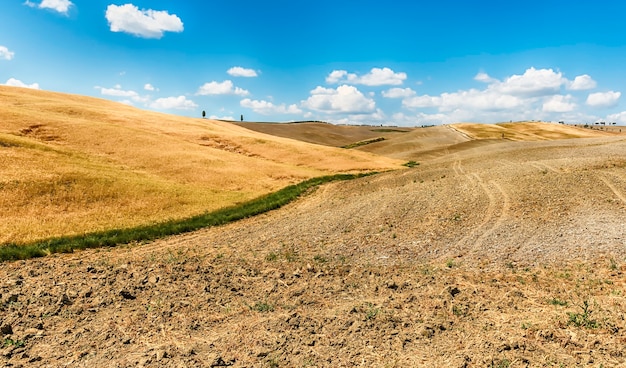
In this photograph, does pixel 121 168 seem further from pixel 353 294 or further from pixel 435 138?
pixel 435 138

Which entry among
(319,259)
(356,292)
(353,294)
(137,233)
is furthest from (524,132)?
(353,294)

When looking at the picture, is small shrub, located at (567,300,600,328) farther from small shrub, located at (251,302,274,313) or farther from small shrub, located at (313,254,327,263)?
small shrub, located at (313,254,327,263)

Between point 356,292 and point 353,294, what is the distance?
17 centimetres

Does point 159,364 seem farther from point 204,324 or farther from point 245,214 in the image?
point 245,214

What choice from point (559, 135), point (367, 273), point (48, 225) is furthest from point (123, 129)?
point (559, 135)

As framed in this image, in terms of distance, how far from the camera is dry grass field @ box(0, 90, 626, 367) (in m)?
8.72

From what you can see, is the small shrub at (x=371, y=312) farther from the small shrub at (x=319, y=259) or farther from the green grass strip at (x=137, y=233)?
the green grass strip at (x=137, y=233)

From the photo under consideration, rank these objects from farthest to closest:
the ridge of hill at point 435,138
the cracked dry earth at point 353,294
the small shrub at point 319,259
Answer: the ridge of hill at point 435,138
the small shrub at point 319,259
the cracked dry earth at point 353,294

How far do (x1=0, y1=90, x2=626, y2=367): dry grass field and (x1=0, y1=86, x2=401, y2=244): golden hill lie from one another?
22.4 feet

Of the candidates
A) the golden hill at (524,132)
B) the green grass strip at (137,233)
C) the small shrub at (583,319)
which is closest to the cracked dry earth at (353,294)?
the small shrub at (583,319)

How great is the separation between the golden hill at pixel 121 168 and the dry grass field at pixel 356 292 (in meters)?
6.83

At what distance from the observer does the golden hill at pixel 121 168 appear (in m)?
23.7

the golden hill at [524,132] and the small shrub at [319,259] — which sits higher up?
the golden hill at [524,132]

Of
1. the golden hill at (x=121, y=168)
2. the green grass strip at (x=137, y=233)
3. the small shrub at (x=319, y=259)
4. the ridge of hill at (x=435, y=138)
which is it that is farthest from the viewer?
the ridge of hill at (x=435, y=138)
